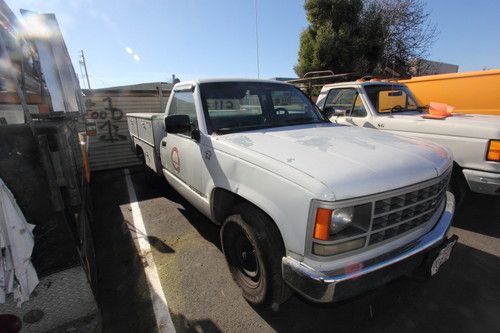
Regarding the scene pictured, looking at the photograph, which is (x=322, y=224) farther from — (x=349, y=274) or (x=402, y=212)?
(x=402, y=212)

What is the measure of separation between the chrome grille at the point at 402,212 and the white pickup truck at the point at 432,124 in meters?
1.92

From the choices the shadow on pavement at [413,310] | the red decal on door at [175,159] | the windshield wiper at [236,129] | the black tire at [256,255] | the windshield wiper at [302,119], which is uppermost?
the windshield wiper at [302,119]

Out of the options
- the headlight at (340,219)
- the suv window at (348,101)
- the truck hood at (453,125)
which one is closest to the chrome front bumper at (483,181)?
the truck hood at (453,125)

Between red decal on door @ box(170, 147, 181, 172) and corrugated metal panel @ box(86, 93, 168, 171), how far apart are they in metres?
4.96

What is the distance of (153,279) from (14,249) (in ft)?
5.29

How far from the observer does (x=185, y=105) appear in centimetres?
360

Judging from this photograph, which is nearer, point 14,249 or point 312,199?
point 14,249

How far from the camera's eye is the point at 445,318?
240 centimetres

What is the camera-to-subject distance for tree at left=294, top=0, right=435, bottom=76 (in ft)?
52.4

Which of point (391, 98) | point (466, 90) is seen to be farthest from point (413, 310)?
point (466, 90)

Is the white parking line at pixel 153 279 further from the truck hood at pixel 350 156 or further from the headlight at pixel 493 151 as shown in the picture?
the headlight at pixel 493 151

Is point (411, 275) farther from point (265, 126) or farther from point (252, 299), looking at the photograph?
point (265, 126)

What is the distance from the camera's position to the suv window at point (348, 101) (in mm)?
5297

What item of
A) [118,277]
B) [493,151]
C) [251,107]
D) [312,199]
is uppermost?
[251,107]
